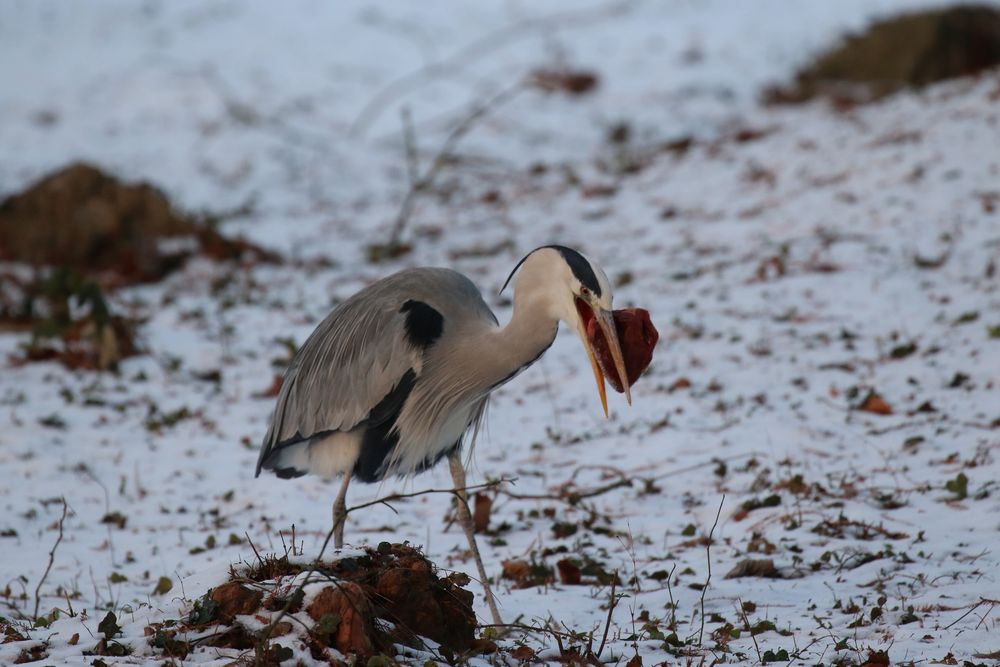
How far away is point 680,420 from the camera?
613 centimetres

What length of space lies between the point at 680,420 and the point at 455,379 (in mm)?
2462

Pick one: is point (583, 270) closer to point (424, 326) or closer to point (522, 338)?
point (522, 338)

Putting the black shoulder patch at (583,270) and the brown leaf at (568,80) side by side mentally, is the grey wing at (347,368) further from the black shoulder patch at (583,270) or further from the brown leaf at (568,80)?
the brown leaf at (568,80)

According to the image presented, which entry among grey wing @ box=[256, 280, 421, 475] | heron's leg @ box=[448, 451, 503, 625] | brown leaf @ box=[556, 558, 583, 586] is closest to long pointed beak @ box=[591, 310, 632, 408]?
heron's leg @ box=[448, 451, 503, 625]

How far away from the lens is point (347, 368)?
4.28 m

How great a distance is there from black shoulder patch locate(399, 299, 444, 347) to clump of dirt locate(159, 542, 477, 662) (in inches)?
36.4

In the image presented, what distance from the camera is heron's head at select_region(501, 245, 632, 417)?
345cm

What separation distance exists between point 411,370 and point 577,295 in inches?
32.4

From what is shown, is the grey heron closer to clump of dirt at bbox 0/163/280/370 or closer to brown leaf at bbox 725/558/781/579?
brown leaf at bbox 725/558/781/579

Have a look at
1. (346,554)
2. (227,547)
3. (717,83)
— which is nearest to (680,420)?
(227,547)

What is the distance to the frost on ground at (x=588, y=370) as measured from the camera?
3.96 metres

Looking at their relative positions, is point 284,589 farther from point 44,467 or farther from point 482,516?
point 44,467

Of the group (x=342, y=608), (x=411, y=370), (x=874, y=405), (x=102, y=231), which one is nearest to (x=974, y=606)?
(x=342, y=608)

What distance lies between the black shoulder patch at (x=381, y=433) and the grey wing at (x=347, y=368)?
25 millimetres
